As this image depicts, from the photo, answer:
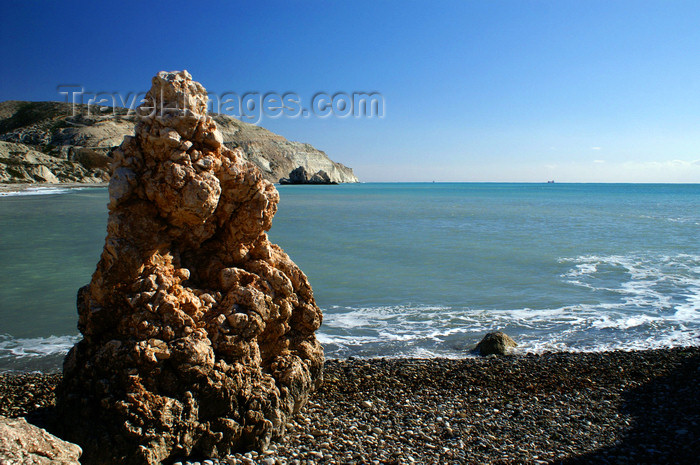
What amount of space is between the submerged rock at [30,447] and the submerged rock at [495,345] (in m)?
6.94

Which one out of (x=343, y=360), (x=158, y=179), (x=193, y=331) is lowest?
(x=343, y=360)

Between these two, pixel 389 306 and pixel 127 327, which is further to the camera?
pixel 389 306

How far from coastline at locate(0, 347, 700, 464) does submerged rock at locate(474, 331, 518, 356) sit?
0.35 meters

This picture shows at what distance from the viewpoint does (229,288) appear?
17.4 ft

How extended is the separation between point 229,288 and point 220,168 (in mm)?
1367

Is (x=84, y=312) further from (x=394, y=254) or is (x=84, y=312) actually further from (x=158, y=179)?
(x=394, y=254)

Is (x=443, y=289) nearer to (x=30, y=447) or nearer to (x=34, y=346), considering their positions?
(x=34, y=346)

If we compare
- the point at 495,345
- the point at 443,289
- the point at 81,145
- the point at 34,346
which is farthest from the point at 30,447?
the point at 81,145

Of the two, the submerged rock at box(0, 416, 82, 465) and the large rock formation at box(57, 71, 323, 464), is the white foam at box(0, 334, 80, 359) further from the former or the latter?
the submerged rock at box(0, 416, 82, 465)

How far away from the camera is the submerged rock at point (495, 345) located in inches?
334

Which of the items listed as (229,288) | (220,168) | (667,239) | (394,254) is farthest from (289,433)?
(667,239)

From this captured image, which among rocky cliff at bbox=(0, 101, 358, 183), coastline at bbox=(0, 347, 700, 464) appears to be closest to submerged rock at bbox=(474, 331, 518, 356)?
coastline at bbox=(0, 347, 700, 464)

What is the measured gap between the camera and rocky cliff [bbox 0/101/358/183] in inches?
3383

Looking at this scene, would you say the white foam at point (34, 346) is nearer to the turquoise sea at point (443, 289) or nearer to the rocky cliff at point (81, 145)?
the turquoise sea at point (443, 289)
